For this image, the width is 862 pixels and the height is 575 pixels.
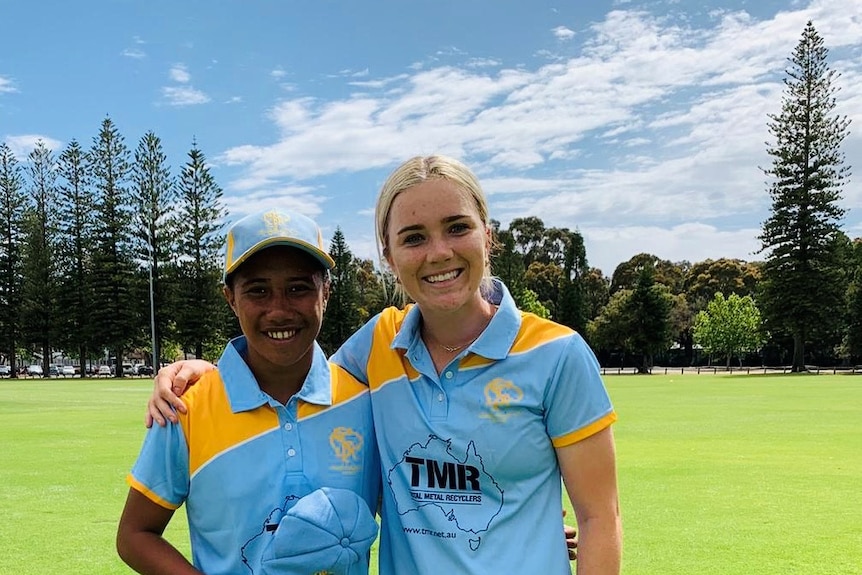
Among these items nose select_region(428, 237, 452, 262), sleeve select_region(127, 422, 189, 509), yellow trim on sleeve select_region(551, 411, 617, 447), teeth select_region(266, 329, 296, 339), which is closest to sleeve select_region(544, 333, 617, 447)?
yellow trim on sleeve select_region(551, 411, 617, 447)

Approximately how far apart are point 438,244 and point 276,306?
21.0 inches

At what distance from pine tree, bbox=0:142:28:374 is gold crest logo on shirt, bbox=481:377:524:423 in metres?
63.7

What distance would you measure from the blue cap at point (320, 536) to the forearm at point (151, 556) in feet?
0.83

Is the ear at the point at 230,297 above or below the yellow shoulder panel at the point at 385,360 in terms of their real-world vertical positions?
above

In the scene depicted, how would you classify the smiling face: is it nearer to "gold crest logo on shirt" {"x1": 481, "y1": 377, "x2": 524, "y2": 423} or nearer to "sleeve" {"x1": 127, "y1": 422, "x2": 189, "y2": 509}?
"sleeve" {"x1": 127, "y1": 422, "x2": 189, "y2": 509}

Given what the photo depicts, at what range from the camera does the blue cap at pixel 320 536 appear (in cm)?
213

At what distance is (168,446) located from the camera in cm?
228

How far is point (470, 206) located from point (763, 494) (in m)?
7.07

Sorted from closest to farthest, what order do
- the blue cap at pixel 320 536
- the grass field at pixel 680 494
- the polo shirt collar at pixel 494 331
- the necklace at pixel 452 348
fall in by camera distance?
the blue cap at pixel 320 536 → the polo shirt collar at pixel 494 331 → the necklace at pixel 452 348 → the grass field at pixel 680 494

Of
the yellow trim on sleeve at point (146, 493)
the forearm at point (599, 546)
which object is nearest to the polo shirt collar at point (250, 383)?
the yellow trim on sleeve at point (146, 493)

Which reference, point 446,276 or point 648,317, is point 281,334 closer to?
point 446,276

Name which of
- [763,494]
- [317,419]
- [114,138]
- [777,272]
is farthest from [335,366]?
[114,138]

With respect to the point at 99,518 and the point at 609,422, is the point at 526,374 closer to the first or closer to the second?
the point at 609,422

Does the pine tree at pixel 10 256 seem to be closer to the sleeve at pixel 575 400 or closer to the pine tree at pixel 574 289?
the pine tree at pixel 574 289
